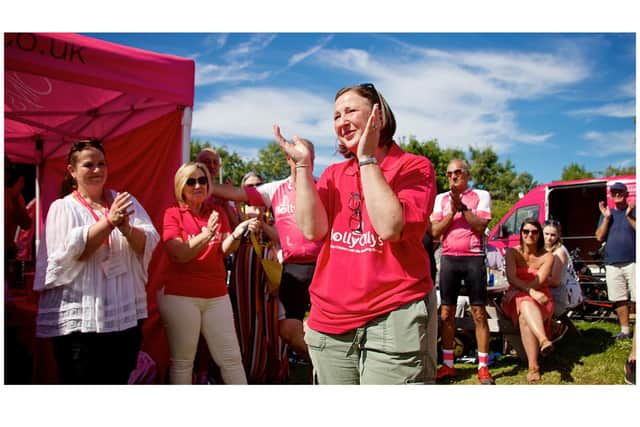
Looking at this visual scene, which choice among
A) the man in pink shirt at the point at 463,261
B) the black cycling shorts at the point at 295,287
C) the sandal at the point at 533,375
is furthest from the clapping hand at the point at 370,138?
the sandal at the point at 533,375

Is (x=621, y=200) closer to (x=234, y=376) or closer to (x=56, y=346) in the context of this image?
(x=234, y=376)

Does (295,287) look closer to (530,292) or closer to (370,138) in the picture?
(370,138)

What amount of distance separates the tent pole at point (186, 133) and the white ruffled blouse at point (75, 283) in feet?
3.45

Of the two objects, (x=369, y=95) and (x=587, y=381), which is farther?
(x=587, y=381)

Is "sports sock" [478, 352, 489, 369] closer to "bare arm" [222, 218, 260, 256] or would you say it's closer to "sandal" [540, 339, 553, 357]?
"sandal" [540, 339, 553, 357]

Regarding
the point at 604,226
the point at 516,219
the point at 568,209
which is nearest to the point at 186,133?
the point at 604,226

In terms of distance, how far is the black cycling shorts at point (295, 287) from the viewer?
10.9 ft

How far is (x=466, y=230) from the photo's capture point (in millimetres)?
4145

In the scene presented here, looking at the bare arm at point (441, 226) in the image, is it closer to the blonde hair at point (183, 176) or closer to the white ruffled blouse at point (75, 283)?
the blonde hair at point (183, 176)

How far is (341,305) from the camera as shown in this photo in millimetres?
1577

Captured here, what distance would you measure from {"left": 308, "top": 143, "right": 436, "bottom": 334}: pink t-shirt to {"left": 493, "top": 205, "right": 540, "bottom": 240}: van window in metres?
6.70

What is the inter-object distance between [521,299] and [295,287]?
2.11 metres

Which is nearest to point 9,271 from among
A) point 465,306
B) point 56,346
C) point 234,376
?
point 56,346
